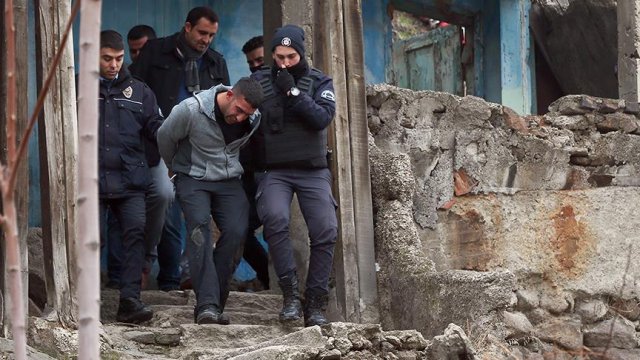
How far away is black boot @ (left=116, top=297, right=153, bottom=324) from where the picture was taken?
22.1ft

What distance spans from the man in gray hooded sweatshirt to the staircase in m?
0.19

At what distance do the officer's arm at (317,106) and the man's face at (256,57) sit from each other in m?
1.37

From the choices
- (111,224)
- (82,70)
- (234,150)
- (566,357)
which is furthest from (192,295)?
(82,70)

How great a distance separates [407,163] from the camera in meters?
7.52

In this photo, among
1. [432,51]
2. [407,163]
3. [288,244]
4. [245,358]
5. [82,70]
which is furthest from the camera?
[432,51]

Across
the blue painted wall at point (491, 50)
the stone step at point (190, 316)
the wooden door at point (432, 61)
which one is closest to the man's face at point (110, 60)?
the stone step at point (190, 316)

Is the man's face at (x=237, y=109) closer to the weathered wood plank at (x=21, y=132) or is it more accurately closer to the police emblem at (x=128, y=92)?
the police emblem at (x=128, y=92)

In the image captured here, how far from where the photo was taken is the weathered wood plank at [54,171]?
20.7 feet

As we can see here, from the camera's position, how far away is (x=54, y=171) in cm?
635

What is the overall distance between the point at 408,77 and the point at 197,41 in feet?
17.4

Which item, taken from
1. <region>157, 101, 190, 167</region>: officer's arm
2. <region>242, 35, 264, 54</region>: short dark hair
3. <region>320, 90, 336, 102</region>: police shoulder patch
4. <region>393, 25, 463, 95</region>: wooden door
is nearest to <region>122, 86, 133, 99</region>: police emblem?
<region>157, 101, 190, 167</region>: officer's arm

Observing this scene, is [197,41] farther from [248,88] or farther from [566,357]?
[566,357]

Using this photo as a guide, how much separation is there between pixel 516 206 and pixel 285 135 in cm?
189

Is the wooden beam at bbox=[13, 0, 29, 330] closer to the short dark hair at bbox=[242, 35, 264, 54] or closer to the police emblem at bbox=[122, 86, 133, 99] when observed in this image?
the police emblem at bbox=[122, 86, 133, 99]
